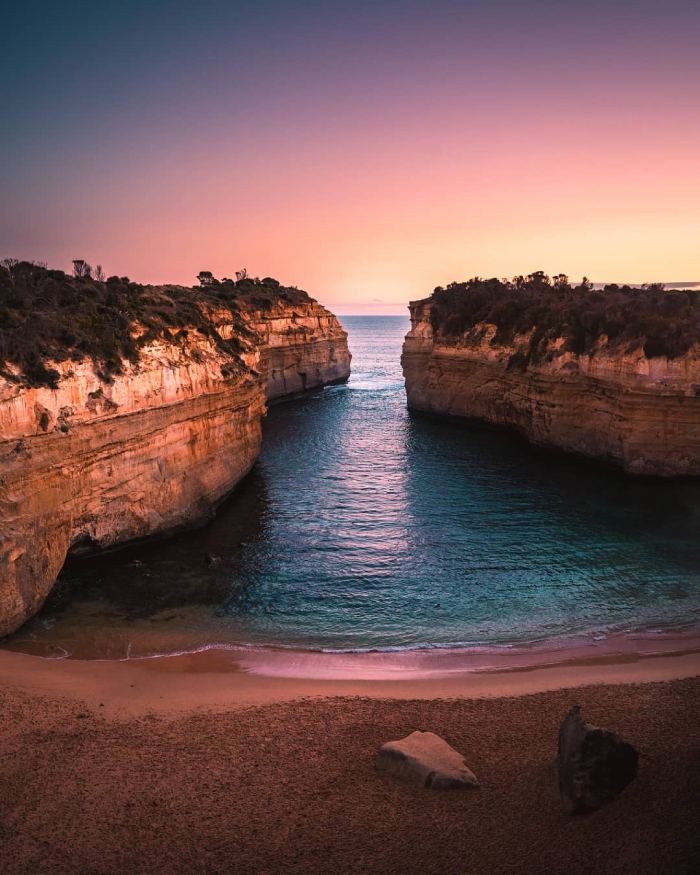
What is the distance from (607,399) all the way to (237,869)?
105 ft

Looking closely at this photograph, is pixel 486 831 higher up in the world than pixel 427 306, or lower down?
lower down

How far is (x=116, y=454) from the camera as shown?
21.7m

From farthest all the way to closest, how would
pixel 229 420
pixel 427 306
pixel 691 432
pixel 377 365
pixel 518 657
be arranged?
pixel 377 365 → pixel 427 306 → pixel 691 432 → pixel 229 420 → pixel 518 657

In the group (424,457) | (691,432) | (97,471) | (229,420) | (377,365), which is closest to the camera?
(97,471)

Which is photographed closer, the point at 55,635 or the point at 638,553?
the point at 55,635

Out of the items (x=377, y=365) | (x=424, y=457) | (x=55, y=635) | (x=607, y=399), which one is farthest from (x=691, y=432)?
(x=377, y=365)

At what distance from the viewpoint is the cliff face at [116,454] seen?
17.4 meters

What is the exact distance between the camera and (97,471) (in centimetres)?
2092

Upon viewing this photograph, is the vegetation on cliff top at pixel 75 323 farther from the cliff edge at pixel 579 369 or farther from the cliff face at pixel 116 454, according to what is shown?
the cliff edge at pixel 579 369

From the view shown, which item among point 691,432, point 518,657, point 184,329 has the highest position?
point 184,329

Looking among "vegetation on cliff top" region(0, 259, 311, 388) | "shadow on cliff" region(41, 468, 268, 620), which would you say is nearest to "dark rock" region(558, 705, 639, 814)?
"shadow on cliff" region(41, 468, 268, 620)

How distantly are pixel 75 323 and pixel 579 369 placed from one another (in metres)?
28.4

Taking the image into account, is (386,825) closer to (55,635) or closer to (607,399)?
(55,635)

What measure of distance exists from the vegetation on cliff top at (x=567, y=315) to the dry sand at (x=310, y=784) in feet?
80.2
